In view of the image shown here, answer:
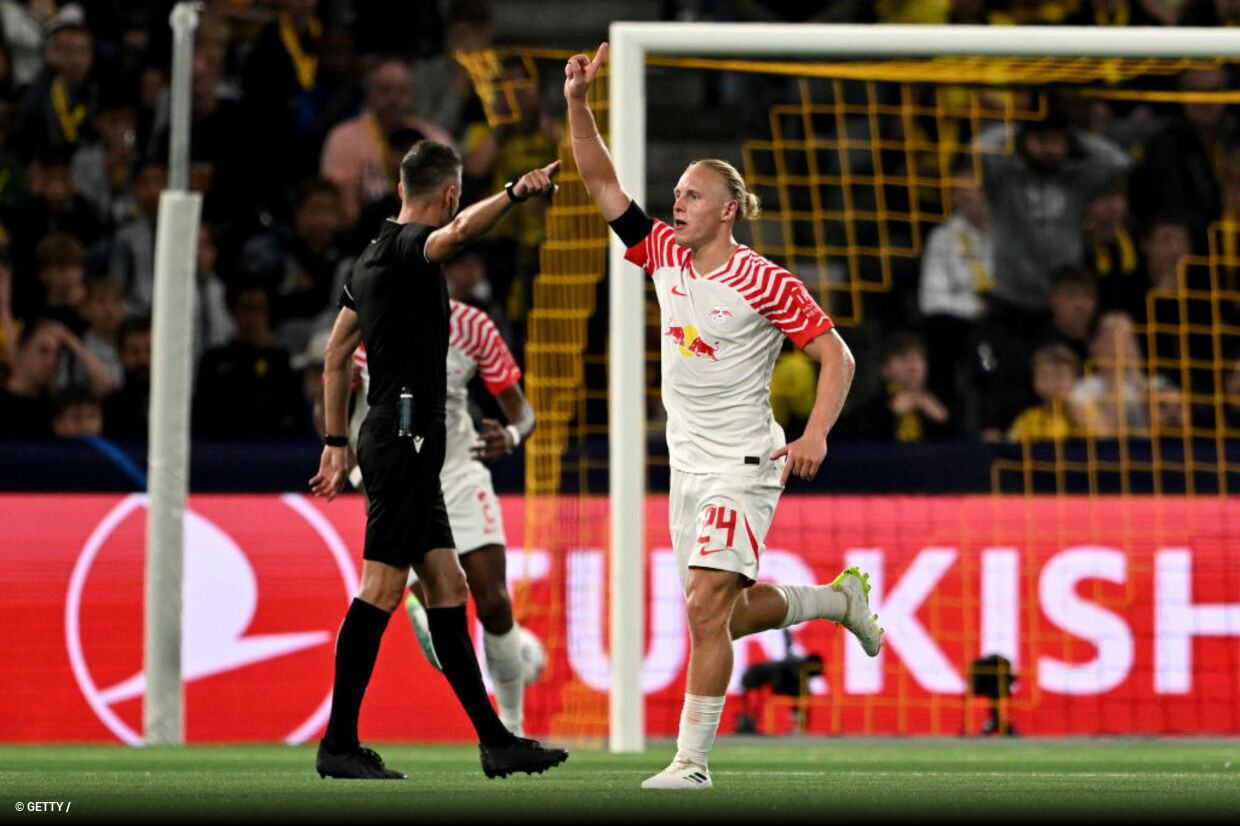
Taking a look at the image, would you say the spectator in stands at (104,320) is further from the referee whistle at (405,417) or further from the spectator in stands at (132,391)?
the referee whistle at (405,417)

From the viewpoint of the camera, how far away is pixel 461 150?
43.6ft

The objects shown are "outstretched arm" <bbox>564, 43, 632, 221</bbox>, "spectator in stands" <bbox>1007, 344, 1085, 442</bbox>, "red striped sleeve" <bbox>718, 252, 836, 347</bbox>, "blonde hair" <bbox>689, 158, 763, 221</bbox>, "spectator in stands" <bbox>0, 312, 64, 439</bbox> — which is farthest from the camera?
"spectator in stands" <bbox>1007, 344, 1085, 442</bbox>

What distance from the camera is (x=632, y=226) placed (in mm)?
6699

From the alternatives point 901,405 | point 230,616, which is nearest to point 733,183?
point 230,616

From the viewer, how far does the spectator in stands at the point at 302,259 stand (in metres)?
12.4

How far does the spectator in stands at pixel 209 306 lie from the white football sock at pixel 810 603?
6.09 m

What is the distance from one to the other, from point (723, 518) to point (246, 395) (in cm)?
551

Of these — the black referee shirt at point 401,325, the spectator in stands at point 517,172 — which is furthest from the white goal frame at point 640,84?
the spectator in stands at point 517,172

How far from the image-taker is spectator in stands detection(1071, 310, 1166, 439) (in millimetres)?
11680

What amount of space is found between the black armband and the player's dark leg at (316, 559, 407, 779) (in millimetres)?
1303

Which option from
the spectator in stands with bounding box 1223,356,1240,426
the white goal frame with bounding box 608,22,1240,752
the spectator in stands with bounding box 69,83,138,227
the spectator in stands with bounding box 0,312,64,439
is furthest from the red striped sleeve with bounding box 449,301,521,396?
the spectator in stands with bounding box 1223,356,1240,426

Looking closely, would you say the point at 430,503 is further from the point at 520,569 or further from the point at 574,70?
the point at 520,569

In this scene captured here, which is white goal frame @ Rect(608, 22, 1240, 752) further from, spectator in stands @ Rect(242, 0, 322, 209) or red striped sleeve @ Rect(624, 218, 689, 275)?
spectator in stands @ Rect(242, 0, 322, 209)

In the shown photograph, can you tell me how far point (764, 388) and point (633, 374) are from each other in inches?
96.0
